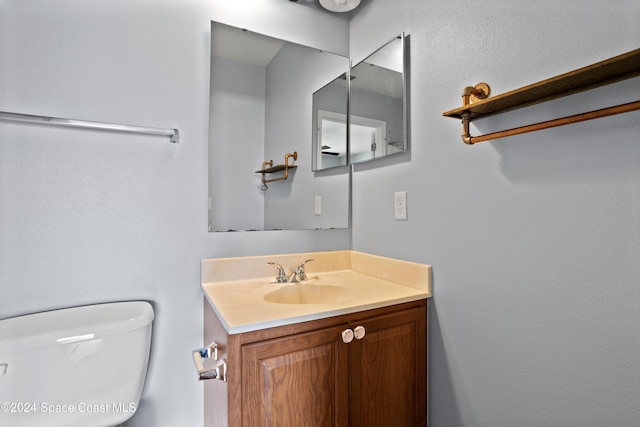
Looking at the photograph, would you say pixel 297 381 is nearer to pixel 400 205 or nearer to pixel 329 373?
pixel 329 373

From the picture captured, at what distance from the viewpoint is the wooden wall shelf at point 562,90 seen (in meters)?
0.69

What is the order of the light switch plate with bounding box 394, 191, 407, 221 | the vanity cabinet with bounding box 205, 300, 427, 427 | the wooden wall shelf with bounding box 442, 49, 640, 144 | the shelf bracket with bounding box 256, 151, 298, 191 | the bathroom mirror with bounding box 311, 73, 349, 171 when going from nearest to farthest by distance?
the wooden wall shelf with bounding box 442, 49, 640, 144 → the vanity cabinet with bounding box 205, 300, 427, 427 → the light switch plate with bounding box 394, 191, 407, 221 → the shelf bracket with bounding box 256, 151, 298, 191 → the bathroom mirror with bounding box 311, 73, 349, 171

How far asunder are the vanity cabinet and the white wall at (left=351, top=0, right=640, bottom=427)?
0.43 feet

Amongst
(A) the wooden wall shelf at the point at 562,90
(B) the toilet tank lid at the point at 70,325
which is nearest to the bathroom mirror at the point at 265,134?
(B) the toilet tank lid at the point at 70,325

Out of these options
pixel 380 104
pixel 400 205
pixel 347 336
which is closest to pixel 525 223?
pixel 400 205

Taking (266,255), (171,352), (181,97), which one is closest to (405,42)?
(181,97)

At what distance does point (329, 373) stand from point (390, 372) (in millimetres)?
260

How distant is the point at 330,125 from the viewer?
1.73m

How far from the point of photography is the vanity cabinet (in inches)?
37.0

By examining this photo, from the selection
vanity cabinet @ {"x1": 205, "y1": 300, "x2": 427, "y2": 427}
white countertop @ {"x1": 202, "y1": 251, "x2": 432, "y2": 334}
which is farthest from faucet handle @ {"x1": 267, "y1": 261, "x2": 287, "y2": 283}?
vanity cabinet @ {"x1": 205, "y1": 300, "x2": 427, "y2": 427}

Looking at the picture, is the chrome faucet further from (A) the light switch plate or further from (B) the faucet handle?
(A) the light switch plate

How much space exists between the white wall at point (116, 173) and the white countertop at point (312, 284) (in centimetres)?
15

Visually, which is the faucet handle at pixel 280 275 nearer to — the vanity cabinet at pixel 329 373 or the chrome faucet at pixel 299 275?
the chrome faucet at pixel 299 275

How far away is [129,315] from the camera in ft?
3.73
